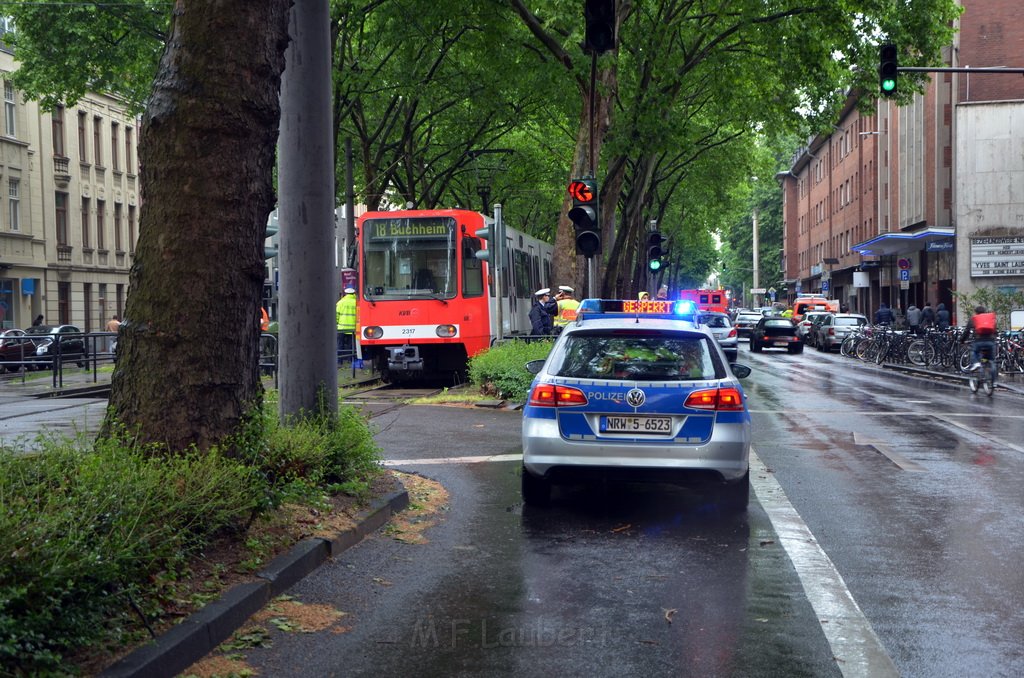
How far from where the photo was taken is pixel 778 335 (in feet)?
150

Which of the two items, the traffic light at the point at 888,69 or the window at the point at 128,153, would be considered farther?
the window at the point at 128,153

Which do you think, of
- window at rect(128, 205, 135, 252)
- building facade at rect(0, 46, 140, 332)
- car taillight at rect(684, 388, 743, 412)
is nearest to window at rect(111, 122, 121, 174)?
building facade at rect(0, 46, 140, 332)

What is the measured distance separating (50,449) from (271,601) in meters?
1.35

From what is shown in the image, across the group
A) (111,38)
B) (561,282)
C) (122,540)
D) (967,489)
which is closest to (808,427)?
(967,489)

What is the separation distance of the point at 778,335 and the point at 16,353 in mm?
28738

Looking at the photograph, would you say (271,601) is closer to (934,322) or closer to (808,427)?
(808,427)

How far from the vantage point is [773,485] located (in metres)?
10.4

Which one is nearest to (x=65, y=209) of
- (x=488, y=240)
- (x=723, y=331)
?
(x=723, y=331)

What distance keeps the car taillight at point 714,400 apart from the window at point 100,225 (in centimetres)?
4618

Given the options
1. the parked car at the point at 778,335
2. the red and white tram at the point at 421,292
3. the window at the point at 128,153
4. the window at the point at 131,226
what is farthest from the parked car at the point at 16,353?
the window at the point at 128,153

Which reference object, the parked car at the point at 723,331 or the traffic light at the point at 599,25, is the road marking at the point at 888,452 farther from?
the parked car at the point at 723,331

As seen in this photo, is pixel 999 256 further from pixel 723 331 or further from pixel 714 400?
pixel 714 400

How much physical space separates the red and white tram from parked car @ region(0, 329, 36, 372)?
24.0ft

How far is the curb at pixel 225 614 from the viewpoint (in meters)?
4.65
